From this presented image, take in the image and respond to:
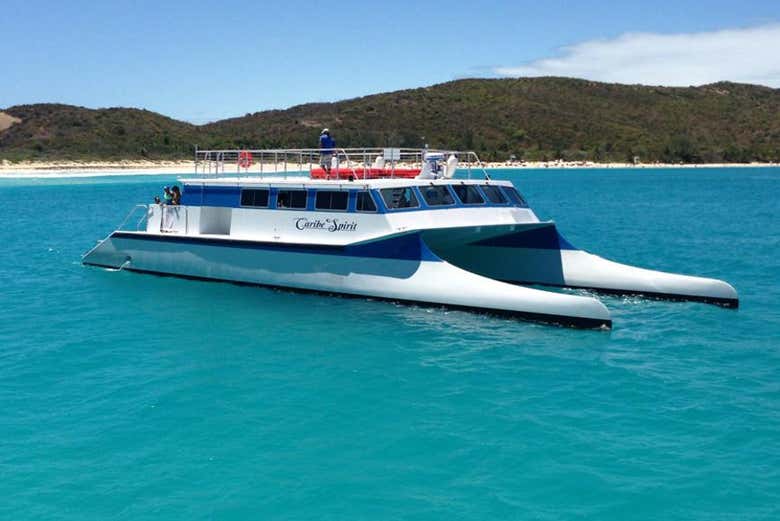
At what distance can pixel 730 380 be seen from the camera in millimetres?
13086

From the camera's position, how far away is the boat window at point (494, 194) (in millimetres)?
20531

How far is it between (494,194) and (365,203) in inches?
146

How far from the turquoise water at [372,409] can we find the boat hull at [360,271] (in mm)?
404

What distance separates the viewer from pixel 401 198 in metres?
19.3

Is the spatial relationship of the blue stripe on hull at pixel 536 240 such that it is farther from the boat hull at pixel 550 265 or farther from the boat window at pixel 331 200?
the boat window at pixel 331 200

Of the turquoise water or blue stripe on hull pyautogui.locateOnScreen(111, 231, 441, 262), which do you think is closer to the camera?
the turquoise water

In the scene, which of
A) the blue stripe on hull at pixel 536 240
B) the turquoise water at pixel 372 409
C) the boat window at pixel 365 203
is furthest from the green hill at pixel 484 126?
the turquoise water at pixel 372 409

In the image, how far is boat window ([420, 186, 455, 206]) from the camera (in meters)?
19.5

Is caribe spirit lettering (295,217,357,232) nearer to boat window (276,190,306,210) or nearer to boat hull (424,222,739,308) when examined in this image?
boat window (276,190,306,210)

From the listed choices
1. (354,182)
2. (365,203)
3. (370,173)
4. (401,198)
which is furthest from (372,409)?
(370,173)

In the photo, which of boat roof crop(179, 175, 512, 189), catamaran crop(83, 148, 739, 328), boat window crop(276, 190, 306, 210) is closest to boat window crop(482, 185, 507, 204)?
catamaran crop(83, 148, 739, 328)

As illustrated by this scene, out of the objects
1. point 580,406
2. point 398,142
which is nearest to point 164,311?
point 580,406

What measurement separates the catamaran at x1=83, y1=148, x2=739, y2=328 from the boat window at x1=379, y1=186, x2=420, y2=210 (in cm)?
3

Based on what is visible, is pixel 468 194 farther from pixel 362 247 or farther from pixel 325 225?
pixel 325 225
